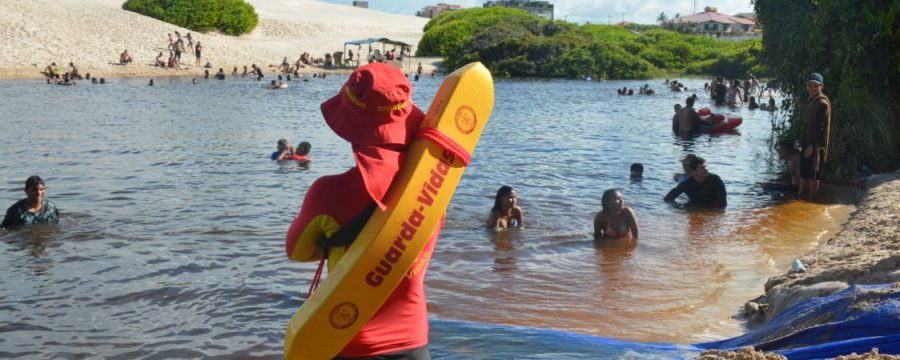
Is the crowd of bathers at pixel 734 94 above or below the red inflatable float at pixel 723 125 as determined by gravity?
above

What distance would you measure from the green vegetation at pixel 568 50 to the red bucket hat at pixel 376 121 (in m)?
52.6

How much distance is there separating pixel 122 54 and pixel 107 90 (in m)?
13.7

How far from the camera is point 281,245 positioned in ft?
33.2

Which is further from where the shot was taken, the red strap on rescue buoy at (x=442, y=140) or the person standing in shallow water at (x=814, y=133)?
the person standing in shallow water at (x=814, y=133)

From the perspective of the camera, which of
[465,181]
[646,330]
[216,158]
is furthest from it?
[216,158]

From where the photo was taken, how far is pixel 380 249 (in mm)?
2865

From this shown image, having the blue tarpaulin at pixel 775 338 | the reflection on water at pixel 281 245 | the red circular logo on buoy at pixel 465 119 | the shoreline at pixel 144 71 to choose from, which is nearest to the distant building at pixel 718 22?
the shoreline at pixel 144 71

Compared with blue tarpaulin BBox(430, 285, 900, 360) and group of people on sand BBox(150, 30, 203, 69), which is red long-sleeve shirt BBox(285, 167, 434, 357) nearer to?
blue tarpaulin BBox(430, 285, 900, 360)

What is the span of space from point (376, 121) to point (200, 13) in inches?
2688

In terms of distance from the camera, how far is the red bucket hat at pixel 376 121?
9.55ft

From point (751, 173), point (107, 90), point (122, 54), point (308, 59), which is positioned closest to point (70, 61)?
point (122, 54)

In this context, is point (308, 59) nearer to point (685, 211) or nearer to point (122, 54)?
point (122, 54)

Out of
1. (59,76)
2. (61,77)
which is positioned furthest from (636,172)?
(61,77)

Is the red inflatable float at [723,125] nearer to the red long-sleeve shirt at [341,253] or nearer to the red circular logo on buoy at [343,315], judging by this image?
the red long-sleeve shirt at [341,253]
